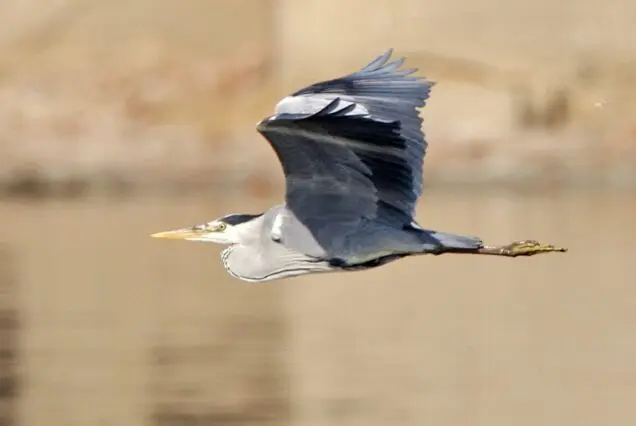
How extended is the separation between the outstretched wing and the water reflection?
1814 mm

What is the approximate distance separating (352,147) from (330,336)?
3429mm

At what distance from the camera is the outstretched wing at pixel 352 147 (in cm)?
321

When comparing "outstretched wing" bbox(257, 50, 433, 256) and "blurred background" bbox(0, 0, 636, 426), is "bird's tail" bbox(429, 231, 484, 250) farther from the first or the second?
"blurred background" bbox(0, 0, 636, 426)

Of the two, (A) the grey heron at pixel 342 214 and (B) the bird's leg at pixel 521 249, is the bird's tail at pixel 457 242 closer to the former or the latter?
(A) the grey heron at pixel 342 214

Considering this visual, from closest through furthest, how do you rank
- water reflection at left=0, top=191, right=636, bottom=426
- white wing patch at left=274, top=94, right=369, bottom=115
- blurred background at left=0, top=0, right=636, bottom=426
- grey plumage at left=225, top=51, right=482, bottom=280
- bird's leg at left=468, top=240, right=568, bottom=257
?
white wing patch at left=274, top=94, right=369, bottom=115 < grey plumage at left=225, top=51, right=482, bottom=280 < bird's leg at left=468, top=240, right=568, bottom=257 < water reflection at left=0, top=191, right=636, bottom=426 < blurred background at left=0, top=0, right=636, bottom=426

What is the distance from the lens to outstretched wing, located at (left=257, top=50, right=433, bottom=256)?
321cm

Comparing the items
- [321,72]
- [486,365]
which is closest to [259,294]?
[486,365]

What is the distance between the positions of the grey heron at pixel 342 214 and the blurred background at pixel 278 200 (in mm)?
1778

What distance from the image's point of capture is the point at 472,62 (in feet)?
40.6

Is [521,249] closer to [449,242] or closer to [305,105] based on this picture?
[449,242]

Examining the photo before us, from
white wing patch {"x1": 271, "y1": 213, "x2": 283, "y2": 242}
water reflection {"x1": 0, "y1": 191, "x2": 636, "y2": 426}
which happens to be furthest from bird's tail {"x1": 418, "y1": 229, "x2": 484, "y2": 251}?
water reflection {"x1": 0, "y1": 191, "x2": 636, "y2": 426}

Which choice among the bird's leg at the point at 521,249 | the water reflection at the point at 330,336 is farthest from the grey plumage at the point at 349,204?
the water reflection at the point at 330,336

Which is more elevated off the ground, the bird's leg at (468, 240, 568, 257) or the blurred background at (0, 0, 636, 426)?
the bird's leg at (468, 240, 568, 257)

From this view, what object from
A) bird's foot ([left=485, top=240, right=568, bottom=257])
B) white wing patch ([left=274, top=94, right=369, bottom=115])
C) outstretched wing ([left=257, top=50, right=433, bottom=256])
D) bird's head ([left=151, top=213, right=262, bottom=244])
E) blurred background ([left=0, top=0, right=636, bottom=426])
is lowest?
blurred background ([left=0, top=0, right=636, bottom=426])
